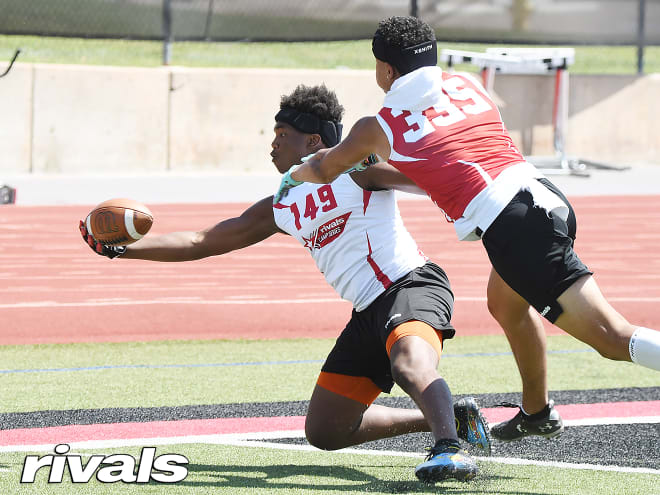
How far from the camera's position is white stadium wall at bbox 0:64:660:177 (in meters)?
12.3

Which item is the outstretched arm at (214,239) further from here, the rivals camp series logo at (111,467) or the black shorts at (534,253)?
the black shorts at (534,253)

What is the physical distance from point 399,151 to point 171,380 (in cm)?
342

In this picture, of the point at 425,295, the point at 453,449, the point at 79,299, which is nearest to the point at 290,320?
the point at 79,299

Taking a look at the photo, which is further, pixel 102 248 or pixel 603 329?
pixel 102 248

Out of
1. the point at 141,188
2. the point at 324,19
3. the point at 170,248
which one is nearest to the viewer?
the point at 170,248

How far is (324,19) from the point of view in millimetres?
13453

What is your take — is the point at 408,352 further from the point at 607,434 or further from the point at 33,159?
the point at 33,159

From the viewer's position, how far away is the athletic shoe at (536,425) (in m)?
5.29

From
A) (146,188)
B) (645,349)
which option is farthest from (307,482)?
(146,188)

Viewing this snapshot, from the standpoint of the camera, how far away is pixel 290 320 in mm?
9664

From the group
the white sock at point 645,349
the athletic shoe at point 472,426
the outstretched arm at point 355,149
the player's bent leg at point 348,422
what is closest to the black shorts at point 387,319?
the player's bent leg at point 348,422

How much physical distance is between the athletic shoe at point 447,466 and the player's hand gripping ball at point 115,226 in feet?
6.04

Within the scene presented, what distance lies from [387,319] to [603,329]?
0.98 m

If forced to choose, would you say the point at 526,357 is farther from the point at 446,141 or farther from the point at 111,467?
the point at 111,467
